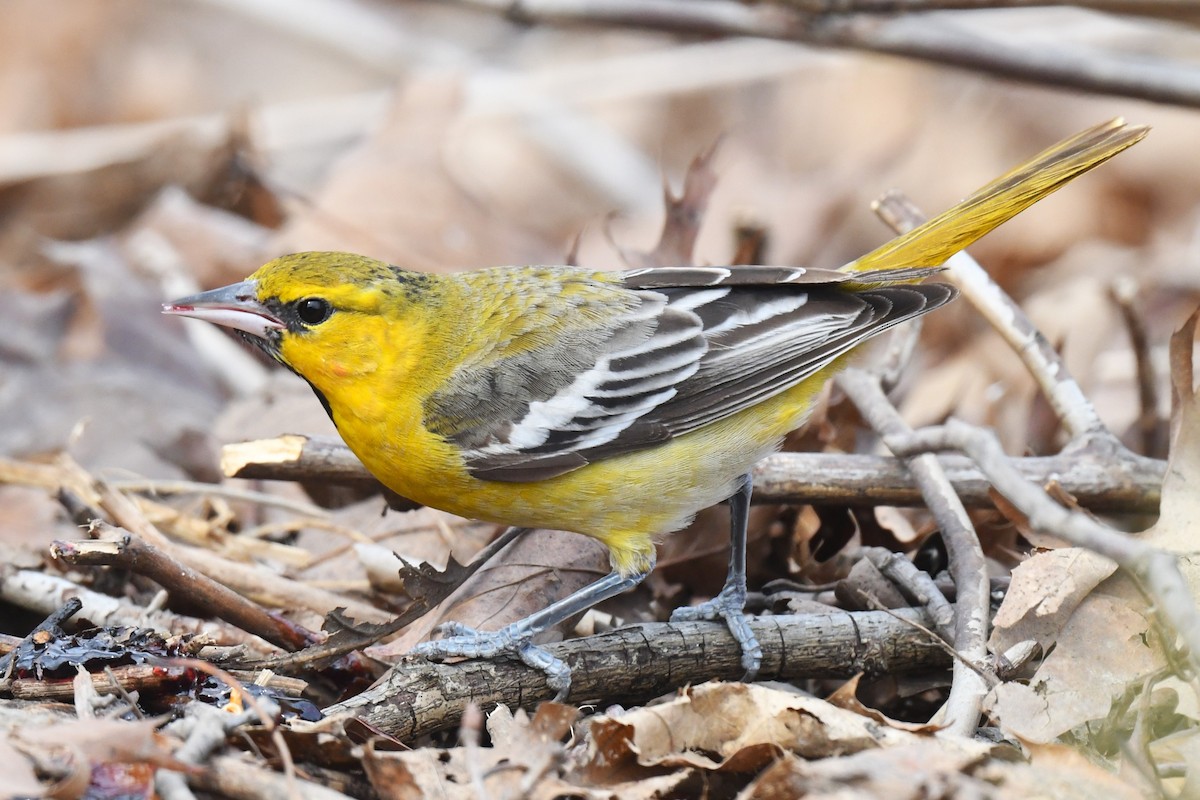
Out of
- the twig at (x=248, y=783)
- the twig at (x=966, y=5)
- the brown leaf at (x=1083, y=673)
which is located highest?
the twig at (x=966, y=5)

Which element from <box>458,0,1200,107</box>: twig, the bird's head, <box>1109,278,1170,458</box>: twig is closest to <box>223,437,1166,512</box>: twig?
the bird's head

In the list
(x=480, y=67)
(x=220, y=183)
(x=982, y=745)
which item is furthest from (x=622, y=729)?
(x=480, y=67)

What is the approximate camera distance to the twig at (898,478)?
5.17 meters

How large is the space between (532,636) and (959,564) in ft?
5.28

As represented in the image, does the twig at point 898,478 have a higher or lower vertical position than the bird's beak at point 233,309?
lower

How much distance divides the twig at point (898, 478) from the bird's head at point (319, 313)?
1.68ft

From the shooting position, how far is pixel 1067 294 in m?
8.77

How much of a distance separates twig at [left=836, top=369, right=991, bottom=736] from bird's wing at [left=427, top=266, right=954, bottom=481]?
0.63m

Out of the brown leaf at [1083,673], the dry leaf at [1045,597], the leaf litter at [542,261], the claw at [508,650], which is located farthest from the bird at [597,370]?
the brown leaf at [1083,673]

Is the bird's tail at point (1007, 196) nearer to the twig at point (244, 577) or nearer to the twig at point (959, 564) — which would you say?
the twig at point (959, 564)

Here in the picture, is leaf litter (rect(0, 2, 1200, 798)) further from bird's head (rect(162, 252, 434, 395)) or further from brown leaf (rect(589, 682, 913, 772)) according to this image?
bird's head (rect(162, 252, 434, 395))

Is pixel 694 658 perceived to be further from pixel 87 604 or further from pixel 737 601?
pixel 87 604

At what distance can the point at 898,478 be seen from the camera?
5.18m

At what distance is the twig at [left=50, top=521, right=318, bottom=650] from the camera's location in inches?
163
